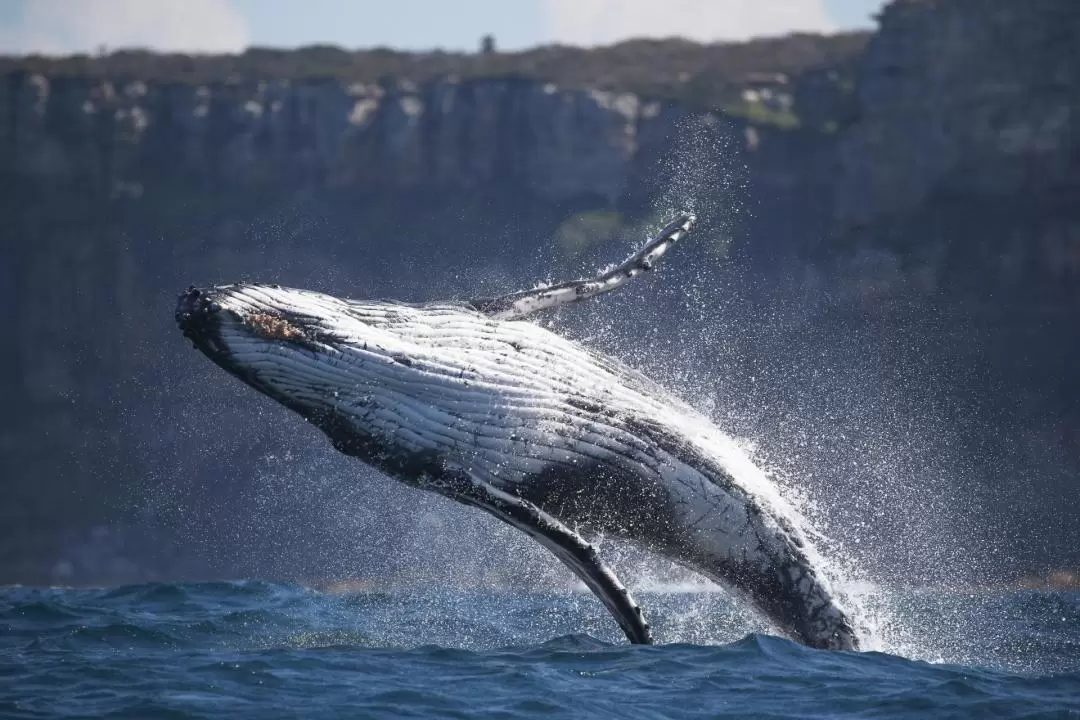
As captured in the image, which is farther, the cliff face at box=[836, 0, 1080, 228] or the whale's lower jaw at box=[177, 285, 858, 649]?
the cliff face at box=[836, 0, 1080, 228]

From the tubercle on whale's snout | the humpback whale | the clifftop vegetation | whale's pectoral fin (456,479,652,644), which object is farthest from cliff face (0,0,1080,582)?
the tubercle on whale's snout

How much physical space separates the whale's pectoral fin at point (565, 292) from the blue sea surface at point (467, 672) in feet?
10.3

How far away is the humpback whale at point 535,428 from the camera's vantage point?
11.6 meters


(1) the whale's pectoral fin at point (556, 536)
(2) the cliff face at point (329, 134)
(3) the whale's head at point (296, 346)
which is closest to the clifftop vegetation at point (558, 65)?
(2) the cliff face at point (329, 134)

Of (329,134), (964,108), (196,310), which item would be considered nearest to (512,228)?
(329,134)

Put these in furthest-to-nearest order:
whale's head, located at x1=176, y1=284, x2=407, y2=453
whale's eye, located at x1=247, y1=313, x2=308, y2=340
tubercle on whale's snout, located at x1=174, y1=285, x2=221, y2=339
Result: whale's eye, located at x1=247, y1=313, x2=308, y2=340
whale's head, located at x1=176, y1=284, x2=407, y2=453
tubercle on whale's snout, located at x1=174, y1=285, x2=221, y2=339

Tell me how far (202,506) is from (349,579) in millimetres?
8947

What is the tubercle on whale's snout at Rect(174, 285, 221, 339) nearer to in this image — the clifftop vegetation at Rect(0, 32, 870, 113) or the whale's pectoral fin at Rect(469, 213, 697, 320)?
the whale's pectoral fin at Rect(469, 213, 697, 320)

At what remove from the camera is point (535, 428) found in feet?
39.3

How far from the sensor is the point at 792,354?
55.2 metres

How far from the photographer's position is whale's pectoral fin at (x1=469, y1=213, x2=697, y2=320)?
40.9 ft

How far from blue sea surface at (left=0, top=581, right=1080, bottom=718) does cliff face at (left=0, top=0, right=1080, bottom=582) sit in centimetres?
3683

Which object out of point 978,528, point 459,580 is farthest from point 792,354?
point 459,580

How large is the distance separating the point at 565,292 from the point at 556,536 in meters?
2.14
